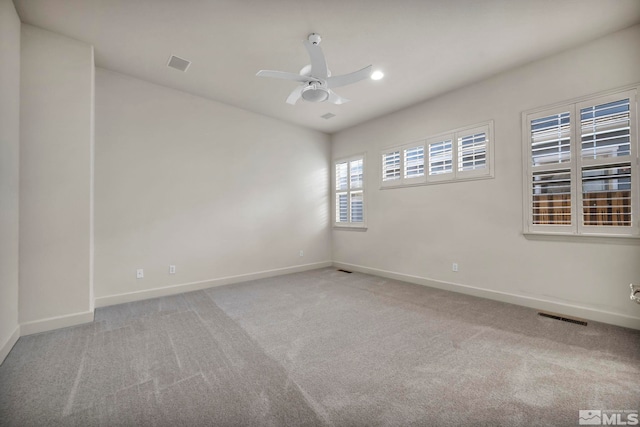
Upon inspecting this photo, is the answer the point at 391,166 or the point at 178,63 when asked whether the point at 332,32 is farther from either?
the point at 391,166

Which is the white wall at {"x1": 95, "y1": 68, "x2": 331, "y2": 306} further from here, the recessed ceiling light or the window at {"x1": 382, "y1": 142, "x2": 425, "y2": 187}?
the recessed ceiling light

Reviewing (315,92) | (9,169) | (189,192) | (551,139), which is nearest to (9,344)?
(9,169)

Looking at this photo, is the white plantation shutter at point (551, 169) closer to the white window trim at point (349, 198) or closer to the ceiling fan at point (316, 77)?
the ceiling fan at point (316, 77)

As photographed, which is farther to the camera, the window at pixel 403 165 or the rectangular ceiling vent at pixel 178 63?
the window at pixel 403 165

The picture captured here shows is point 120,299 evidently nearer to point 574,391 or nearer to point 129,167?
point 129,167

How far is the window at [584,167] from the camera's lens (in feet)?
9.07

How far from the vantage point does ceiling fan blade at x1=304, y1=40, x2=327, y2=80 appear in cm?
235

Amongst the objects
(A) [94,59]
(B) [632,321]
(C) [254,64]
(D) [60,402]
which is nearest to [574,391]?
(B) [632,321]

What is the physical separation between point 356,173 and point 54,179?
4705mm

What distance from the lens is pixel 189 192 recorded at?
4.22m

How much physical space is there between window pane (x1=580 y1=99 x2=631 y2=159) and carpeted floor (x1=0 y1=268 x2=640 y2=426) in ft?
6.22

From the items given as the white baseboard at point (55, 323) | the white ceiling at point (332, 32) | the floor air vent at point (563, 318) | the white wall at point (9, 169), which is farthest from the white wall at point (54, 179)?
the floor air vent at point (563, 318)

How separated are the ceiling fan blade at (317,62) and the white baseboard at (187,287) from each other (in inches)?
140

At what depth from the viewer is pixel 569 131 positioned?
309 cm
